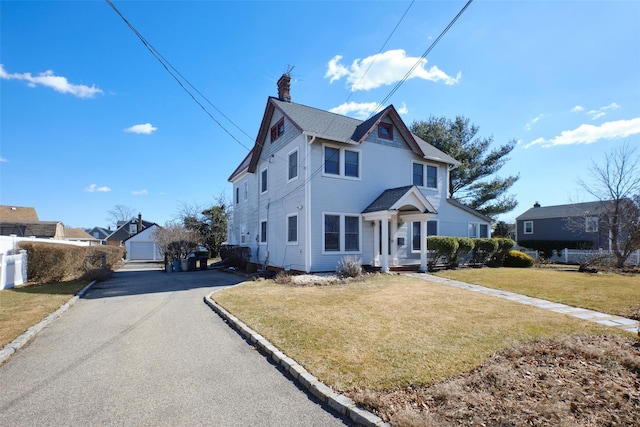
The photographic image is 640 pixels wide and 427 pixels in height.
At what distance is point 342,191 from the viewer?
1485 centimetres

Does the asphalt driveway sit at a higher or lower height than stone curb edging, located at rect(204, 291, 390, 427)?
lower

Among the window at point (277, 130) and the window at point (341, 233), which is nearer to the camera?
the window at point (341, 233)

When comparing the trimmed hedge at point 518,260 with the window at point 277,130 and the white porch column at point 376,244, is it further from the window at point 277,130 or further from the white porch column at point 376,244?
the window at point 277,130

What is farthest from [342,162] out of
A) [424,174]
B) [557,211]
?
[557,211]

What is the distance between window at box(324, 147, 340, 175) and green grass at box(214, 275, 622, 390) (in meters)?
6.28

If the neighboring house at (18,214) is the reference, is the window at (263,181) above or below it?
above

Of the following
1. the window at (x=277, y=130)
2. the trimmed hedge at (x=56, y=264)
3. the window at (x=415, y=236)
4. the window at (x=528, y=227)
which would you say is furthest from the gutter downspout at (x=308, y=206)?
the window at (x=528, y=227)

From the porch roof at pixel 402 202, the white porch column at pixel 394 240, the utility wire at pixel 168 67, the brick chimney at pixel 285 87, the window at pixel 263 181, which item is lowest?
the white porch column at pixel 394 240

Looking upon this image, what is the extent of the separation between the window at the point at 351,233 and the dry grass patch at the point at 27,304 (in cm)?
1027

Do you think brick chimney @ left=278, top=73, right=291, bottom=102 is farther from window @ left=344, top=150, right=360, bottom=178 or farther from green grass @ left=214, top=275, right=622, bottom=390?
green grass @ left=214, top=275, right=622, bottom=390

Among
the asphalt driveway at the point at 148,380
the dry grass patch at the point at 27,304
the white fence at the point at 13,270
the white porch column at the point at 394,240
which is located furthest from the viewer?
the white porch column at the point at 394,240

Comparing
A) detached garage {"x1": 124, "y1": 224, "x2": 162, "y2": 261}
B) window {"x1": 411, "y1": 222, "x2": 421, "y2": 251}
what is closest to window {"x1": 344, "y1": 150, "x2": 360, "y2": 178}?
window {"x1": 411, "y1": 222, "x2": 421, "y2": 251}

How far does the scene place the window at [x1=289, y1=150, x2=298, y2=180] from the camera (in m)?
15.0

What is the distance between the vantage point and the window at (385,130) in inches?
645
